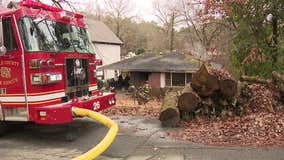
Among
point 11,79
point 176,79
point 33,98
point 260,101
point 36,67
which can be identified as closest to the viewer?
point 36,67

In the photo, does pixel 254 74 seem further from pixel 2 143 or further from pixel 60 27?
pixel 2 143

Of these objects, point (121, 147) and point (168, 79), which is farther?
point (168, 79)

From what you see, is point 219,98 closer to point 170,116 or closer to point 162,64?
point 170,116

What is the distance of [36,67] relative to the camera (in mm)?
7152

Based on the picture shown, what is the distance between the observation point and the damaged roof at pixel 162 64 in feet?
93.5

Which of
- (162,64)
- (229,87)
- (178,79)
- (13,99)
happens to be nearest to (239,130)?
(229,87)

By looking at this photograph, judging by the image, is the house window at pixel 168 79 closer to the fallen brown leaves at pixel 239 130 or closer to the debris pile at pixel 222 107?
the debris pile at pixel 222 107

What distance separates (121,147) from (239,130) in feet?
8.96

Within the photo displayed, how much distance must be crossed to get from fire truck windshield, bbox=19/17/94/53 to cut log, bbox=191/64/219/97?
2.91 meters

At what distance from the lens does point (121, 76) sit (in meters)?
37.0

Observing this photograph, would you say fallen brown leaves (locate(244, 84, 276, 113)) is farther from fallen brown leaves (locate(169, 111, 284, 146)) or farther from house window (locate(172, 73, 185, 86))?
house window (locate(172, 73, 185, 86))

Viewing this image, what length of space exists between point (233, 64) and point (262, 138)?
846 cm

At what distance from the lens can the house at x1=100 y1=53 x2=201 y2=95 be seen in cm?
2888

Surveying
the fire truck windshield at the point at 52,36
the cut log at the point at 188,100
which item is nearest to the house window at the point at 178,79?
the cut log at the point at 188,100
